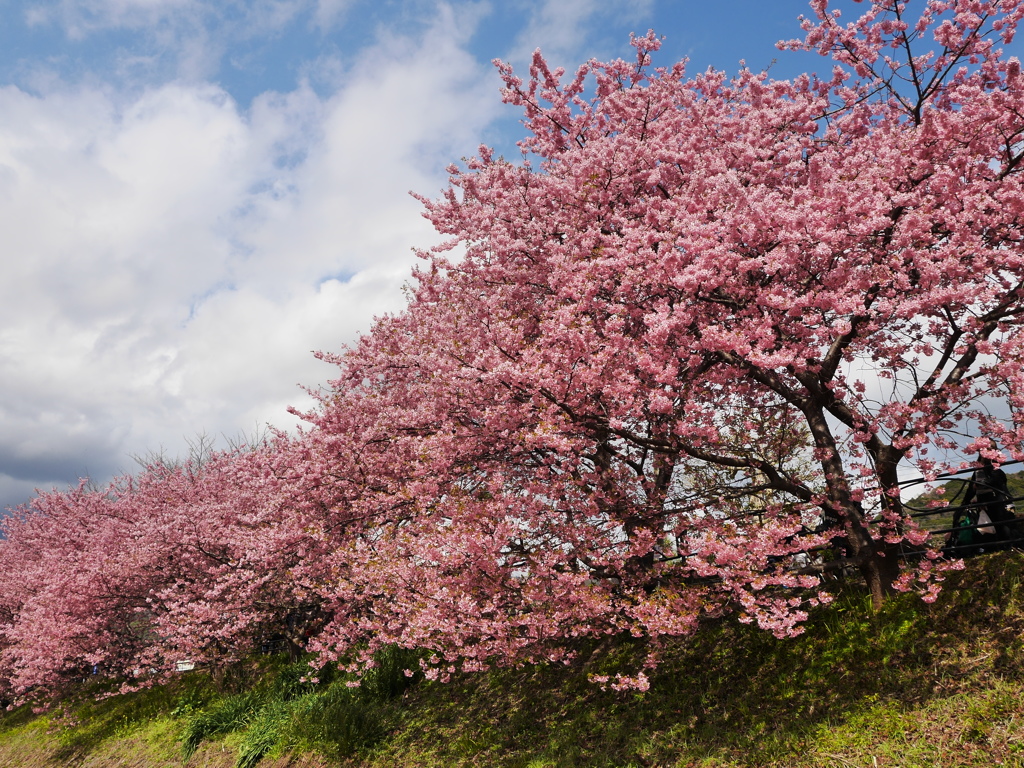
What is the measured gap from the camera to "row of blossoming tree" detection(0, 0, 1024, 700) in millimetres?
6754

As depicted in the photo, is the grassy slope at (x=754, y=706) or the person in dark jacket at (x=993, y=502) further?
the person in dark jacket at (x=993, y=502)

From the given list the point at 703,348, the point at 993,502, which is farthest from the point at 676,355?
the point at 993,502

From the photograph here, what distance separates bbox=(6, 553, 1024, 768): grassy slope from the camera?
242 inches

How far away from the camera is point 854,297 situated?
6.45 m

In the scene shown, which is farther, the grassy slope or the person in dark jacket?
the person in dark jacket

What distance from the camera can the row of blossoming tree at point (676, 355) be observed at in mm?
6754

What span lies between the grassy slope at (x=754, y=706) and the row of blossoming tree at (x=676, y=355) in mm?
741

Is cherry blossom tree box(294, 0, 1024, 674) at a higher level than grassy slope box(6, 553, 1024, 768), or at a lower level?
higher

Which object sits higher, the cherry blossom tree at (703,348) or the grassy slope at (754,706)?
the cherry blossom tree at (703,348)

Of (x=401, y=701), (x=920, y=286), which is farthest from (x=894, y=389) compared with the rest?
(x=401, y=701)

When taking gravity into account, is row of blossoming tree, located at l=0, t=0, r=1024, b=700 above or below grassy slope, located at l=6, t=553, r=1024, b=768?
above

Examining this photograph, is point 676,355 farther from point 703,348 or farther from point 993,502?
point 993,502

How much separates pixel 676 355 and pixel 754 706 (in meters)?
4.42

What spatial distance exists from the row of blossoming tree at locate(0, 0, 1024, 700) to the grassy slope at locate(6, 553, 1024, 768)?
2.43 ft
